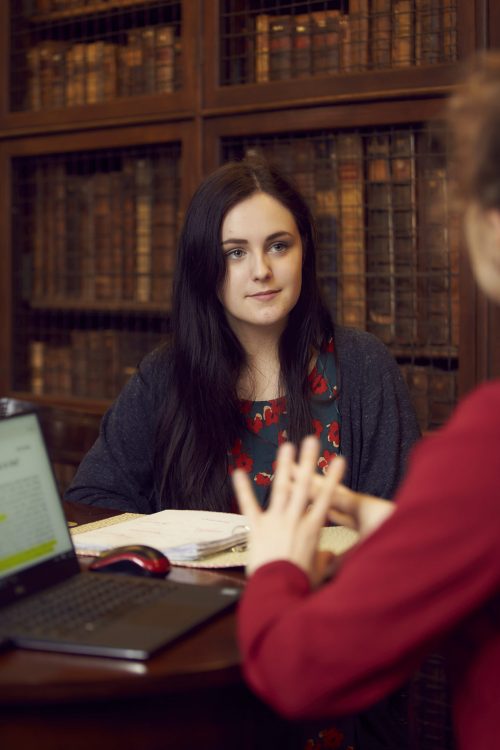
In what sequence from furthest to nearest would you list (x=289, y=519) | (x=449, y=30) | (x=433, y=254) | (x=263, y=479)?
1. (x=433, y=254)
2. (x=449, y=30)
3. (x=263, y=479)
4. (x=289, y=519)

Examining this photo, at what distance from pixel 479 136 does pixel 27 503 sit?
0.71 meters

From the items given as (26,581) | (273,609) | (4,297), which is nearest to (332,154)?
(4,297)

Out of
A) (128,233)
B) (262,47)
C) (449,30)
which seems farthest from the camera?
(128,233)

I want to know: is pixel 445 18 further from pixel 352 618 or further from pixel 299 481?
pixel 352 618

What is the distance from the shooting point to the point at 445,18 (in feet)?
8.17

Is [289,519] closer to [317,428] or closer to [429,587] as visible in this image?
[429,587]

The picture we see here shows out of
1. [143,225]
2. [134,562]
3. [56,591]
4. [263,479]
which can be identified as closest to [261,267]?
[263,479]

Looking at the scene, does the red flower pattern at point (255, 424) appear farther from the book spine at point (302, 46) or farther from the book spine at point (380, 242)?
the book spine at point (302, 46)

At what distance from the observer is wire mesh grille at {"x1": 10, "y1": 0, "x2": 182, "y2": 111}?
2984 mm

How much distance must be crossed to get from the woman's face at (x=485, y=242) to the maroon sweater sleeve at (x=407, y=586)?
10 cm

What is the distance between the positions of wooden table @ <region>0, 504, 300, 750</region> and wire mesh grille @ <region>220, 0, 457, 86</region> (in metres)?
1.83

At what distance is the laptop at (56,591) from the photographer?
1082mm

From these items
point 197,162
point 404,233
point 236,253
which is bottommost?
point 236,253

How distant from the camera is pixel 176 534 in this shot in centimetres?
152
